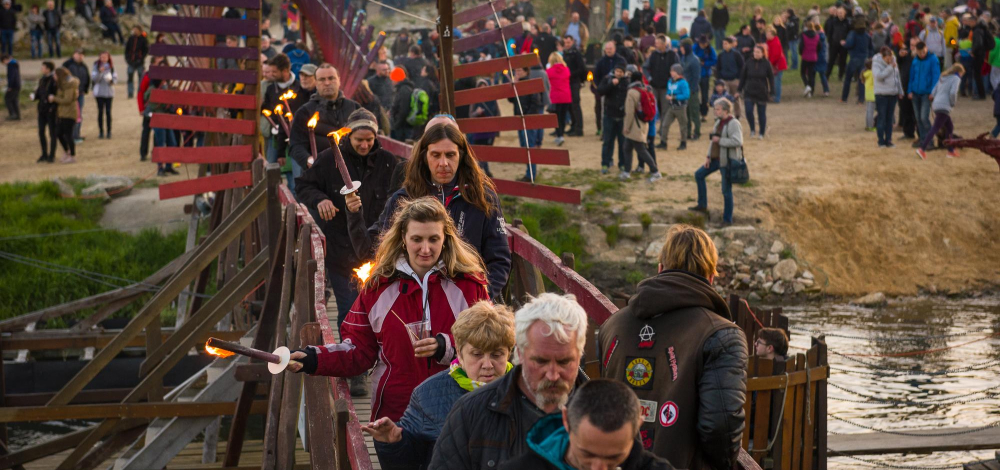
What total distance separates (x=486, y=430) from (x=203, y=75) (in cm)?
933

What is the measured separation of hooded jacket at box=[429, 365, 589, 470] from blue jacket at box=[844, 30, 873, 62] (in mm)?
23089

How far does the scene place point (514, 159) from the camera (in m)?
10.4

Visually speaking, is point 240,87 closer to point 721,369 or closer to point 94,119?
point 721,369

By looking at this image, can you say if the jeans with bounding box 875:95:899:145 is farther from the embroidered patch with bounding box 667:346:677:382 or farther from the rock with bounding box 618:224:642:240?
the embroidered patch with bounding box 667:346:677:382

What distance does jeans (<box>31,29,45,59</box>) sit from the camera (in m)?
31.0

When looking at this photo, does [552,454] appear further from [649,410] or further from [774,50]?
[774,50]

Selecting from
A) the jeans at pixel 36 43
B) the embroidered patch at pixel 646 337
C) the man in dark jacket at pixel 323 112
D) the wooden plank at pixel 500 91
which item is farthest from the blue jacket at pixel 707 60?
the embroidered patch at pixel 646 337

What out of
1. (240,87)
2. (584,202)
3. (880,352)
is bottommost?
(880,352)

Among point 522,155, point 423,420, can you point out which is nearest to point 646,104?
point 522,155

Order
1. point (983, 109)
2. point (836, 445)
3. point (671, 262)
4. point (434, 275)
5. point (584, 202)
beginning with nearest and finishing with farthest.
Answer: point (671, 262)
point (434, 275)
point (836, 445)
point (584, 202)
point (983, 109)

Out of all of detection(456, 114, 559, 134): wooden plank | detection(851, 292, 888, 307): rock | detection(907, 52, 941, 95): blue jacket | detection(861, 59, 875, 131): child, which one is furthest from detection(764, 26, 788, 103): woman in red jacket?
detection(456, 114, 559, 134): wooden plank

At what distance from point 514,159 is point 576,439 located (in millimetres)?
7616

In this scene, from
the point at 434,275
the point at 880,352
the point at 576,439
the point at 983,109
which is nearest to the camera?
the point at 576,439

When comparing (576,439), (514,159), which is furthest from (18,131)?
(576,439)
